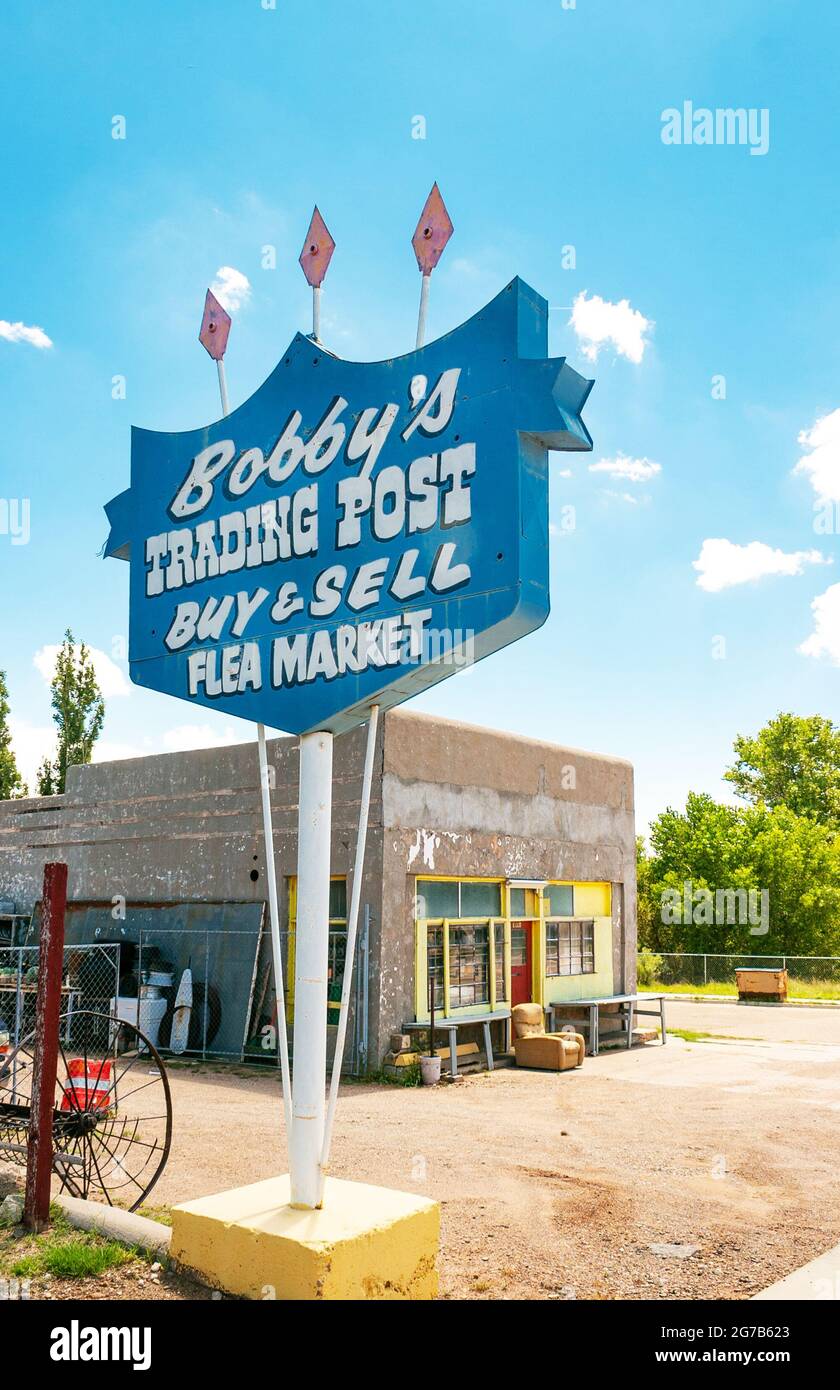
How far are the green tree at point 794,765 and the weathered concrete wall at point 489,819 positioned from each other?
44079 mm

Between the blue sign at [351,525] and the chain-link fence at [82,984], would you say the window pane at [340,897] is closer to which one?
the chain-link fence at [82,984]

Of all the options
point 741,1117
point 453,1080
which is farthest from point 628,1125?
point 453,1080

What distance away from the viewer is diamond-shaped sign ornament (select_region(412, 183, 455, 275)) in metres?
5.91

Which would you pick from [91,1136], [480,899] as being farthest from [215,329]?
[480,899]

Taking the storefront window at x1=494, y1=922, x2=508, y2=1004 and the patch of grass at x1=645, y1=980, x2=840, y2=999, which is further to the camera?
the patch of grass at x1=645, y1=980, x2=840, y2=999

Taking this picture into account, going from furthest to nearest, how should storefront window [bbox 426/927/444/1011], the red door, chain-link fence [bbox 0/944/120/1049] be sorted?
1. the red door
2. chain-link fence [bbox 0/944/120/1049]
3. storefront window [bbox 426/927/444/1011]

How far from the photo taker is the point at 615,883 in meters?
21.0

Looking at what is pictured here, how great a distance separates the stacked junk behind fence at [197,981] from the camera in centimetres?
1548

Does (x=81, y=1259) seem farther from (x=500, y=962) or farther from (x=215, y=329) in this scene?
(x=500, y=962)

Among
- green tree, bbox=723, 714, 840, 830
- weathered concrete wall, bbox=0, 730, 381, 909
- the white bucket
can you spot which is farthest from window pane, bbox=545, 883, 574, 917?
green tree, bbox=723, 714, 840, 830

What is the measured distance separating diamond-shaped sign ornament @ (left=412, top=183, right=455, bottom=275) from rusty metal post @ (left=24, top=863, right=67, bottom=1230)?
14.5ft

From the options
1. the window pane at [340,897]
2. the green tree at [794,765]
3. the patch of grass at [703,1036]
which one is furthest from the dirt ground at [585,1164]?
the green tree at [794,765]

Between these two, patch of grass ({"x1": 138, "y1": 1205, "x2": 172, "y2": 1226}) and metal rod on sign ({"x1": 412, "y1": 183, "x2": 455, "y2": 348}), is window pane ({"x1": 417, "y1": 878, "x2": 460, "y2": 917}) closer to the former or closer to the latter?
patch of grass ({"x1": 138, "y1": 1205, "x2": 172, "y2": 1226})

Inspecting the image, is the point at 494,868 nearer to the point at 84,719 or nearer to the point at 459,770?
the point at 459,770
